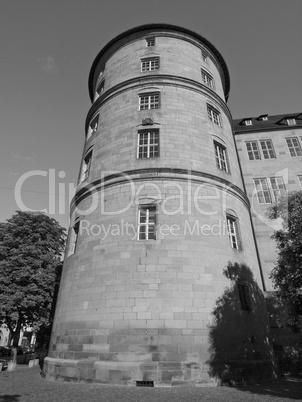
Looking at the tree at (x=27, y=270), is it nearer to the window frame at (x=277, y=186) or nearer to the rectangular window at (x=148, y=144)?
the rectangular window at (x=148, y=144)

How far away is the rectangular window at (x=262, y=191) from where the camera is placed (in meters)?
20.7

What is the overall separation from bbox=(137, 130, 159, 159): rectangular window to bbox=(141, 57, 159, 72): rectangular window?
6122 millimetres

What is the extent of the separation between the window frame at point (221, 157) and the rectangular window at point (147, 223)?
579 centimetres

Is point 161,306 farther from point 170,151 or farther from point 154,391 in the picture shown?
point 170,151

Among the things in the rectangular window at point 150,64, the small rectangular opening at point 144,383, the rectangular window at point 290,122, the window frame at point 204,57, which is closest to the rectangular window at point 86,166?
the rectangular window at point 150,64

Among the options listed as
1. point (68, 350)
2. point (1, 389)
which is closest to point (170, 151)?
point (68, 350)

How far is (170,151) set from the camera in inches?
595

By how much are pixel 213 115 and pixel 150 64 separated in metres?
5.90

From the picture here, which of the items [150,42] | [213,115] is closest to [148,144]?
[213,115]

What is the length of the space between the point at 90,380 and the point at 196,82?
1784 cm

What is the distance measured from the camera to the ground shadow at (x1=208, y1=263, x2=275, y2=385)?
11008mm

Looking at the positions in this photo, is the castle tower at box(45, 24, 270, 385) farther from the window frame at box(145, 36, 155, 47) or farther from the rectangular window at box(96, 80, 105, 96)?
the rectangular window at box(96, 80, 105, 96)

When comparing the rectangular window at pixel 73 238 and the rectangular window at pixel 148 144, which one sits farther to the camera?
the rectangular window at pixel 148 144

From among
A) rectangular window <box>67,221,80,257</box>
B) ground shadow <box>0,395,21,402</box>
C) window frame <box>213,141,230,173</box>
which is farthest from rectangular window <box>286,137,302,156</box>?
ground shadow <box>0,395,21,402</box>
